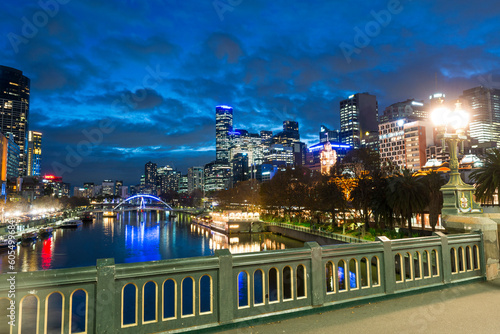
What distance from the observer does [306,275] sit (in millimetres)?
7273

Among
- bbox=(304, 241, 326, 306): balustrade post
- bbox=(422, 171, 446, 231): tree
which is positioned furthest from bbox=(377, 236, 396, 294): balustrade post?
bbox=(422, 171, 446, 231): tree

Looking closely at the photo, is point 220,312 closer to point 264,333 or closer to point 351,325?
point 264,333

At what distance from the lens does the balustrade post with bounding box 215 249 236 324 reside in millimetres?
6277

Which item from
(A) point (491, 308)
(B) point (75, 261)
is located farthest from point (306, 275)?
(B) point (75, 261)

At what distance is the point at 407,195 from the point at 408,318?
3337cm

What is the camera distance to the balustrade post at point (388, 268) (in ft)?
26.5

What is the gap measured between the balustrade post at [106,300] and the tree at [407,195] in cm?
3716

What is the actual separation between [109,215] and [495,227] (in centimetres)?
19678

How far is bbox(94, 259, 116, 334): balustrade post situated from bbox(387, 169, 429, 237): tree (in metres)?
37.2

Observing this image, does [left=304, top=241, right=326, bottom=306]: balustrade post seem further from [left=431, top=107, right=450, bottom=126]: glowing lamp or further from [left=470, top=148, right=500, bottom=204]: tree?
[left=470, top=148, right=500, bottom=204]: tree

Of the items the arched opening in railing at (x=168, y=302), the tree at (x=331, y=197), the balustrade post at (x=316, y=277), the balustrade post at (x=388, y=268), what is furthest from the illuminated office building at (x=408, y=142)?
the balustrade post at (x=316, y=277)

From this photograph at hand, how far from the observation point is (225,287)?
6340 millimetres
